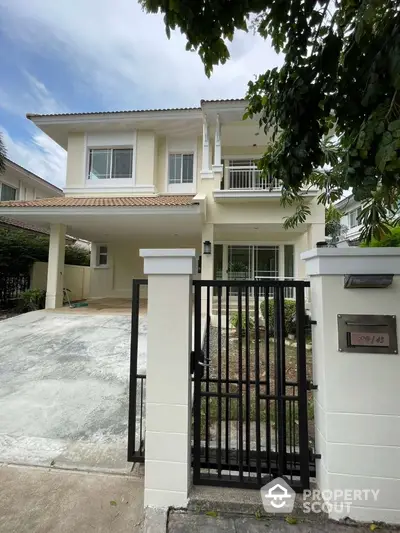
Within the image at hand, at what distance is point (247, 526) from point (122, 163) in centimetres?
1275

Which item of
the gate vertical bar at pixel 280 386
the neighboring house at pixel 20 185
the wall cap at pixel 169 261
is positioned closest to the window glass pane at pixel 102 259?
the neighboring house at pixel 20 185

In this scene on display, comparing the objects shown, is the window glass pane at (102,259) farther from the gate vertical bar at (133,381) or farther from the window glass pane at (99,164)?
the gate vertical bar at (133,381)

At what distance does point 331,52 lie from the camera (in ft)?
7.82

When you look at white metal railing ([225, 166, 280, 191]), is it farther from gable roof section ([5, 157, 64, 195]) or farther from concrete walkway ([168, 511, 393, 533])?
gable roof section ([5, 157, 64, 195])

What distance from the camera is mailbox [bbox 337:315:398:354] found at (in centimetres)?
202

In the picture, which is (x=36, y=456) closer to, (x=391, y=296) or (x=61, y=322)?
(x=391, y=296)

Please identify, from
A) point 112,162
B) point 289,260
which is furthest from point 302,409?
point 112,162

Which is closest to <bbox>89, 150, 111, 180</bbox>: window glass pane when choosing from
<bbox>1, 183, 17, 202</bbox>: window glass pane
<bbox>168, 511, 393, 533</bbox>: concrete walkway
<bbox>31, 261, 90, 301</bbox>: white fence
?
<bbox>31, 261, 90, 301</bbox>: white fence

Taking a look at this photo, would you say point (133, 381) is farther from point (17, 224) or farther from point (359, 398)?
point (17, 224)

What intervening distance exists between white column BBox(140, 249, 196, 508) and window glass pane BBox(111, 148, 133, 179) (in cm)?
1114

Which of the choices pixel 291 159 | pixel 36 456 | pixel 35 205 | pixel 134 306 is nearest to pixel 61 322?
pixel 35 205

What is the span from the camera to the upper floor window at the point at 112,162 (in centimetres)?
1221

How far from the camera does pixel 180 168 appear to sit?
12383mm

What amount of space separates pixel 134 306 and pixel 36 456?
1.96 metres
